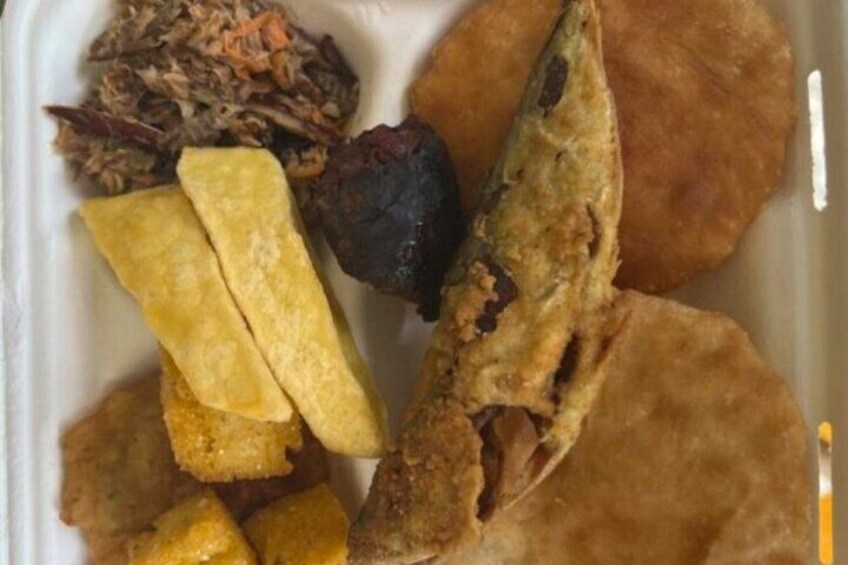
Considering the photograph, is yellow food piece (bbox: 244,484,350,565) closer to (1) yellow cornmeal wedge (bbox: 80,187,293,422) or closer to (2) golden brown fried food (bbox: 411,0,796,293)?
(1) yellow cornmeal wedge (bbox: 80,187,293,422)

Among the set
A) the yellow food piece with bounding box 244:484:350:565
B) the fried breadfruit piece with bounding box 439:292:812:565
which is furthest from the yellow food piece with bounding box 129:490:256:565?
the fried breadfruit piece with bounding box 439:292:812:565

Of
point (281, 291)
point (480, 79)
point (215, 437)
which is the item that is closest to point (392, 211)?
point (281, 291)

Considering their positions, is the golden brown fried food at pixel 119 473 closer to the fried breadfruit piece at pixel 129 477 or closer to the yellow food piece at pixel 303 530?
the fried breadfruit piece at pixel 129 477

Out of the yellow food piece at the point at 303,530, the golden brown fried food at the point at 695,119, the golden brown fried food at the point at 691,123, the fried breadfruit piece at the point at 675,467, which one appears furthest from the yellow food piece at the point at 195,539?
the golden brown fried food at the point at 695,119

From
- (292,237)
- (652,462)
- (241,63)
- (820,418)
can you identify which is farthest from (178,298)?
(820,418)

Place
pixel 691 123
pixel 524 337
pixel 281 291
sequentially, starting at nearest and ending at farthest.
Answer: pixel 524 337 → pixel 281 291 → pixel 691 123

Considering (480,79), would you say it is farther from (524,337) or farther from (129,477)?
(129,477)
